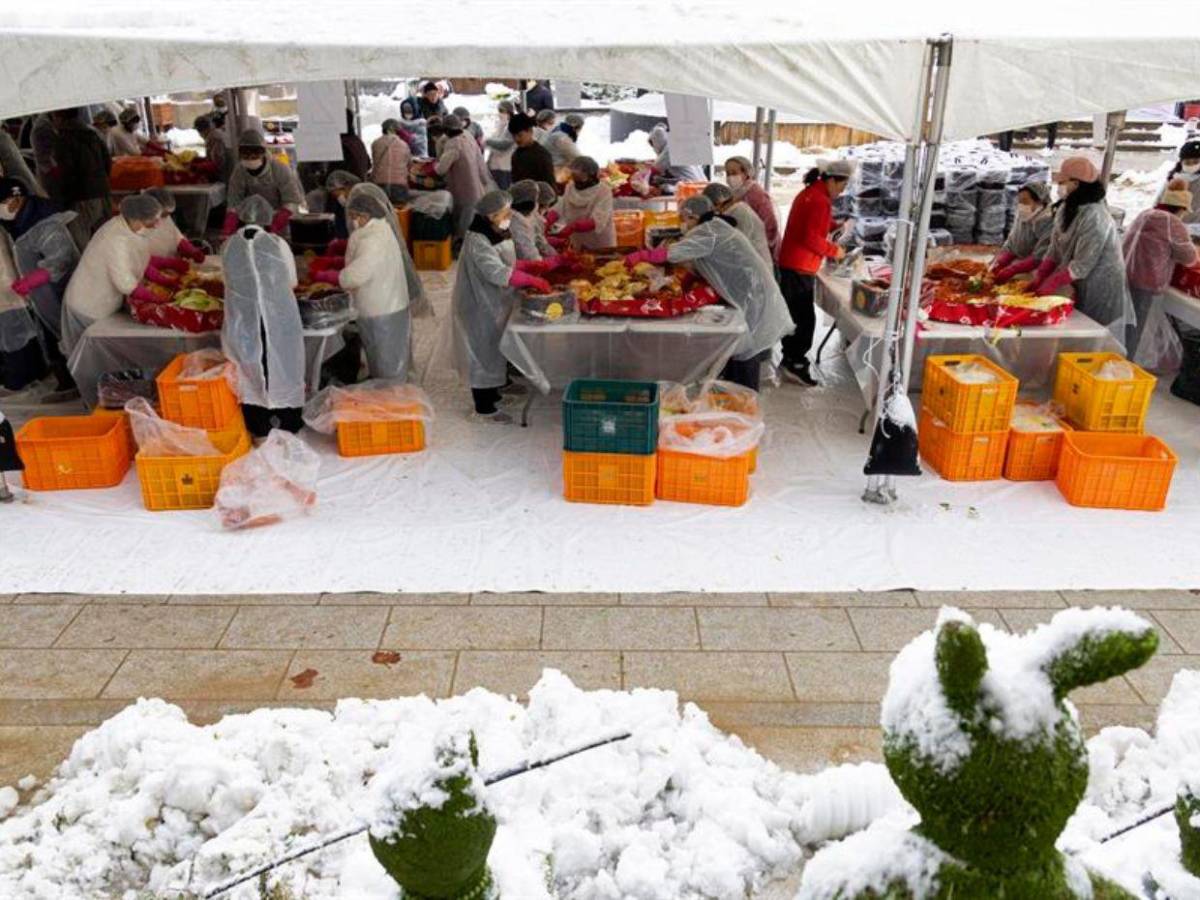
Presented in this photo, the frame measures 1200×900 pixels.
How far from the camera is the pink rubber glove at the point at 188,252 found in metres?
7.80

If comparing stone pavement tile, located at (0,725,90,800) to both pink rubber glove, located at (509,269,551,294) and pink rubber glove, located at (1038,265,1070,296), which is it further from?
pink rubber glove, located at (1038,265,1070,296)

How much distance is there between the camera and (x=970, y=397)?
6043 millimetres

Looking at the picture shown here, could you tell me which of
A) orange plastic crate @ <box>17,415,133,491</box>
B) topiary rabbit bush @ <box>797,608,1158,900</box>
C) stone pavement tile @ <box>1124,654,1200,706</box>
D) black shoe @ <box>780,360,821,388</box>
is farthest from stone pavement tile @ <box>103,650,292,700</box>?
black shoe @ <box>780,360,821,388</box>

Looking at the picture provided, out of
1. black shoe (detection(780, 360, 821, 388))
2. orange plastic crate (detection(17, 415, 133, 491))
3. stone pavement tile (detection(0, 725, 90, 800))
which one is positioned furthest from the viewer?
black shoe (detection(780, 360, 821, 388))

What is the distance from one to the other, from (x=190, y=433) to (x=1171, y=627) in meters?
5.31

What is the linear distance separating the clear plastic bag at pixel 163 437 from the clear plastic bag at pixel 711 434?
2638mm

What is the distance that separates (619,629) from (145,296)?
4.08m

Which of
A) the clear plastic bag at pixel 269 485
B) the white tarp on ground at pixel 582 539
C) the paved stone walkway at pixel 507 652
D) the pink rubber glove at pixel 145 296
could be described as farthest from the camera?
the pink rubber glove at pixel 145 296

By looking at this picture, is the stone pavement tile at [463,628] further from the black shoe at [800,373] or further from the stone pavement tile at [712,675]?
the black shoe at [800,373]

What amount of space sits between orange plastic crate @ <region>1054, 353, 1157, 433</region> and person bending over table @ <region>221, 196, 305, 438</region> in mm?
4807

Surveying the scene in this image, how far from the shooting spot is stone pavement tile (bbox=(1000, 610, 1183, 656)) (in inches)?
184

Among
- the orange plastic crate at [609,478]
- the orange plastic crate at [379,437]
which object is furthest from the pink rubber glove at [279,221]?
the orange plastic crate at [609,478]

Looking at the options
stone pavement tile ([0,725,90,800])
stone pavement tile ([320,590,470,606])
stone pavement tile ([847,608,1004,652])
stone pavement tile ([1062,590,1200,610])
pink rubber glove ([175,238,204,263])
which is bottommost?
stone pavement tile ([0,725,90,800])

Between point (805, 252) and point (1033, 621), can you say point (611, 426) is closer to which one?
point (1033, 621)
